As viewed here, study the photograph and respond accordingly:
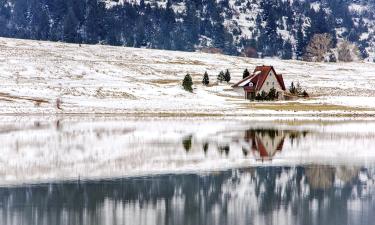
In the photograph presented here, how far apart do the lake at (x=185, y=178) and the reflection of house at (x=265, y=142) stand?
72 mm

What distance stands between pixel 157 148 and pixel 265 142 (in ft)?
26.3

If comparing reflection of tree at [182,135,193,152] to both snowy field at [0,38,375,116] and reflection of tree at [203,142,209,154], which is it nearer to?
reflection of tree at [203,142,209,154]

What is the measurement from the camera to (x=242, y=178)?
3083cm

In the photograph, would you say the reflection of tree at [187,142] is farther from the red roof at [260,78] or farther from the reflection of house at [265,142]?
the red roof at [260,78]

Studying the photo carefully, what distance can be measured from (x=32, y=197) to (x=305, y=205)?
386 inches

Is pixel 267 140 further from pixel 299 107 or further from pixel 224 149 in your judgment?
pixel 299 107

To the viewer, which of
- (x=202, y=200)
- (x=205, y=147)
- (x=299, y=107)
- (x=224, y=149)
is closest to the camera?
(x=202, y=200)

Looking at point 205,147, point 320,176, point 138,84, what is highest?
point 138,84

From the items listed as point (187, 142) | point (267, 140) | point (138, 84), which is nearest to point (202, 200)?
point (187, 142)

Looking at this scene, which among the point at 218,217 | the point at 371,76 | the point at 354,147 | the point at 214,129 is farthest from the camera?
the point at 371,76

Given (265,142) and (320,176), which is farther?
(265,142)

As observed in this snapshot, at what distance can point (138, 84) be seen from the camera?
111938 millimetres

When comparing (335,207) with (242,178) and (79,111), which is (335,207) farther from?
(79,111)

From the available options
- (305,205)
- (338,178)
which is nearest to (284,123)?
(338,178)
